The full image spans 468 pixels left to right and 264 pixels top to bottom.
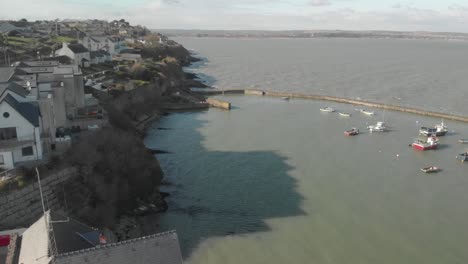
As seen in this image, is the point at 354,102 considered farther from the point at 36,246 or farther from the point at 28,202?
the point at 36,246

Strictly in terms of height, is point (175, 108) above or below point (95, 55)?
below

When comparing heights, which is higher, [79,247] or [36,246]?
[36,246]

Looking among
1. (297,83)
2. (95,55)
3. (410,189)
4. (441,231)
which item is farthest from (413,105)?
(95,55)

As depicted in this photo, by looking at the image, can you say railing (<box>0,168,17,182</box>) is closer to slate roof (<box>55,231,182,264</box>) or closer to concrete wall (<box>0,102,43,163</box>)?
concrete wall (<box>0,102,43,163</box>)

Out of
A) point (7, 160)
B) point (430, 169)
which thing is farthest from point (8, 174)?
point (430, 169)

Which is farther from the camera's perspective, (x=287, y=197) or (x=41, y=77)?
(x=41, y=77)

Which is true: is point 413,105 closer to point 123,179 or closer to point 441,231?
point 441,231

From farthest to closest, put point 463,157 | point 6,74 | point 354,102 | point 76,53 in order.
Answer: point 354,102
point 76,53
point 463,157
point 6,74
